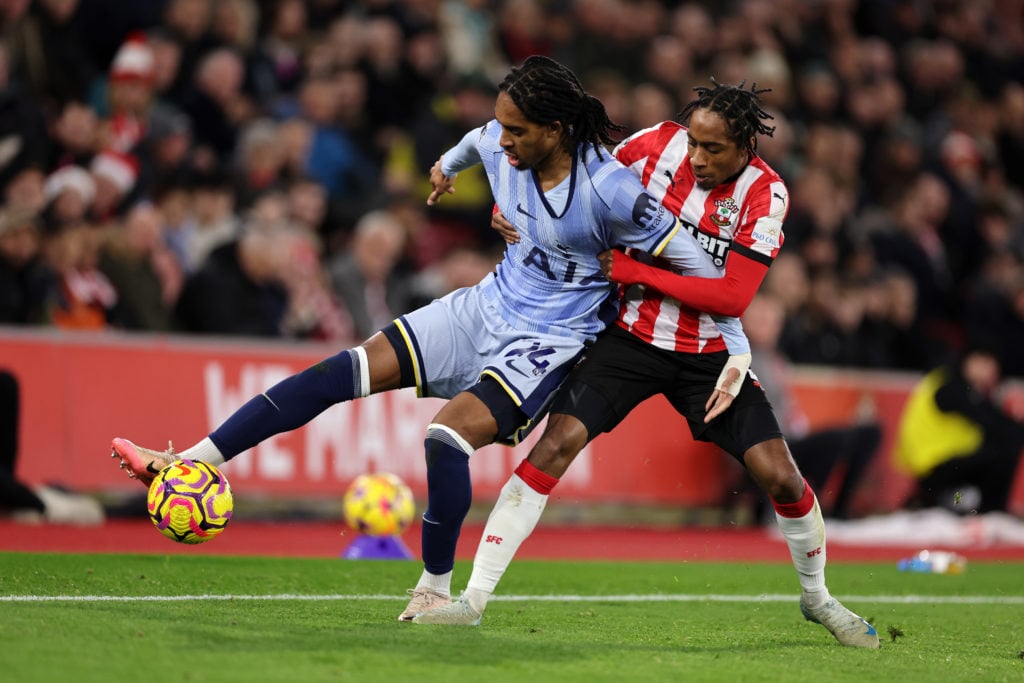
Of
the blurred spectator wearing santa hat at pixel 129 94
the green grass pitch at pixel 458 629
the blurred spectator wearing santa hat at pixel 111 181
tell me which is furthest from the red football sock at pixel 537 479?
the blurred spectator wearing santa hat at pixel 129 94

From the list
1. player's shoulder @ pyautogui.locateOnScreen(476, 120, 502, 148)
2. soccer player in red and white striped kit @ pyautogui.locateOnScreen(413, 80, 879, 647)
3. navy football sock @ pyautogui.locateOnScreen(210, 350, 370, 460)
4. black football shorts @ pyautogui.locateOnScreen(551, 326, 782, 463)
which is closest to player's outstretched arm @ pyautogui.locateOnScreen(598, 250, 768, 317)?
soccer player in red and white striped kit @ pyautogui.locateOnScreen(413, 80, 879, 647)

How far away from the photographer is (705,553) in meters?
11.1

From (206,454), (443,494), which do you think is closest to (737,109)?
(443,494)

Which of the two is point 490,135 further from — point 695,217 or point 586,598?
point 586,598

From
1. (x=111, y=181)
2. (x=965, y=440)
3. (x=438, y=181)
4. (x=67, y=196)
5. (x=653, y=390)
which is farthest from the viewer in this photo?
(x=965, y=440)

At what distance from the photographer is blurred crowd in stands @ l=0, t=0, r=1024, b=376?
1109 centimetres

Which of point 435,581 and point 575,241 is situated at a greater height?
point 575,241

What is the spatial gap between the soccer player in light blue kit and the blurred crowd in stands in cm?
512

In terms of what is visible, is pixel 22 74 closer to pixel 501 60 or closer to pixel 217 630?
pixel 501 60

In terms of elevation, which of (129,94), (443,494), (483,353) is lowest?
(443,494)

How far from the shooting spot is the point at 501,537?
5.79 meters

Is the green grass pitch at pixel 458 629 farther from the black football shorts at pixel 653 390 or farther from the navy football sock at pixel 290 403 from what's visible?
the black football shorts at pixel 653 390

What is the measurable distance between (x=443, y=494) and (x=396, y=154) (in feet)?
27.4

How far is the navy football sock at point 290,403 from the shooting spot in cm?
580
